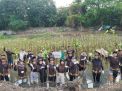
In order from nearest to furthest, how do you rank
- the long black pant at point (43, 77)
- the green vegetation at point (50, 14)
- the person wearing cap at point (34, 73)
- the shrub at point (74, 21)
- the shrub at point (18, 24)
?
the long black pant at point (43, 77) → the person wearing cap at point (34, 73) → the green vegetation at point (50, 14) → the shrub at point (74, 21) → the shrub at point (18, 24)

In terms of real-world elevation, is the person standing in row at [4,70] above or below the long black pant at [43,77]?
above

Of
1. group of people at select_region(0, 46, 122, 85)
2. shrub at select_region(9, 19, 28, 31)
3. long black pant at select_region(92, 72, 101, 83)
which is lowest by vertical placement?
shrub at select_region(9, 19, 28, 31)

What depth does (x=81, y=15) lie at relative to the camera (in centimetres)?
4338

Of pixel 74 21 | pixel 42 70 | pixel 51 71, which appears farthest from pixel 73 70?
pixel 74 21

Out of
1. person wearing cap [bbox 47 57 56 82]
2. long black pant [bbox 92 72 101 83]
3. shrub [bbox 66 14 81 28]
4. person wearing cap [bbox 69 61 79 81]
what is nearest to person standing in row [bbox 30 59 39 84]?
person wearing cap [bbox 47 57 56 82]

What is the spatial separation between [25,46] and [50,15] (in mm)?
20144

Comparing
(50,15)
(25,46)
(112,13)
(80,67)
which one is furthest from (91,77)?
(50,15)

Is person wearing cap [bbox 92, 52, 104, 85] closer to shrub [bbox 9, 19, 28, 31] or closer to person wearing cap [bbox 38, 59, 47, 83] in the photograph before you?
person wearing cap [bbox 38, 59, 47, 83]

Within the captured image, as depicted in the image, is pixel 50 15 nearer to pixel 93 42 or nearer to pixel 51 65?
pixel 93 42

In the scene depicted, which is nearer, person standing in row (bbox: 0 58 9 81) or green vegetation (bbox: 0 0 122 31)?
person standing in row (bbox: 0 58 9 81)

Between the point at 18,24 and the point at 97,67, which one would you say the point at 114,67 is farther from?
the point at 18,24

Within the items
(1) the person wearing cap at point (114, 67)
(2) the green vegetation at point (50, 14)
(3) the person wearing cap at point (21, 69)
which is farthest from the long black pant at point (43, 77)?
(2) the green vegetation at point (50, 14)

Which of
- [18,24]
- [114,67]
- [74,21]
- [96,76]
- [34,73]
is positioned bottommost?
[18,24]

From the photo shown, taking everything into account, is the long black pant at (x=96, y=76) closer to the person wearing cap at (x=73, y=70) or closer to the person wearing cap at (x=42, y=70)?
the person wearing cap at (x=73, y=70)
